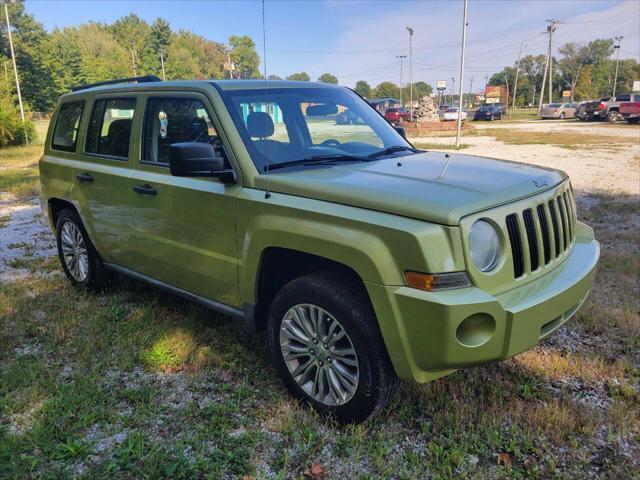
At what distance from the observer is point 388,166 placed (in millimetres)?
3338

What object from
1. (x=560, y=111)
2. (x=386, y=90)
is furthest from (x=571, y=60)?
(x=560, y=111)

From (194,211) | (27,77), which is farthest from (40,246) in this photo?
(27,77)

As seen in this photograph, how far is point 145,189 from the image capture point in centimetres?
391

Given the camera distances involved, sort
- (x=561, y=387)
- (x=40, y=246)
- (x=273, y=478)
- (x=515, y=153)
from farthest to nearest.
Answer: (x=515, y=153) → (x=40, y=246) → (x=561, y=387) → (x=273, y=478)

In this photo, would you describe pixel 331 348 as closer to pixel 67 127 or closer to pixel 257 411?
pixel 257 411

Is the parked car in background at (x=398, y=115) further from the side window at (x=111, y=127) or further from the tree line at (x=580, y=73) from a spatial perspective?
the tree line at (x=580, y=73)

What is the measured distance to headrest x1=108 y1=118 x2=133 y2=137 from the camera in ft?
13.8

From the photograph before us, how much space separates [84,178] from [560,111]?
1994 inches

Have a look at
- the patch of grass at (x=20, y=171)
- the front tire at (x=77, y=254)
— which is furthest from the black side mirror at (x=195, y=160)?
the patch of grass at (x=20, y=171)

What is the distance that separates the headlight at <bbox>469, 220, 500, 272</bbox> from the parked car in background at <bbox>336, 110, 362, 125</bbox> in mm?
1841

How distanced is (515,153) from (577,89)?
75.6 m

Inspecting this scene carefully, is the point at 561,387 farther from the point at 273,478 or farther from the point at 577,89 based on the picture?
the point at 577,89

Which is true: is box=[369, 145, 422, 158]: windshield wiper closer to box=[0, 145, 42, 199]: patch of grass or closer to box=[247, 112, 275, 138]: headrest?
box=[247, 112, 275, 138]: headrest

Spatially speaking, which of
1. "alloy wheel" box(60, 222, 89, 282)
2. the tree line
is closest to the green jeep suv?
"alloy wheel" box(60, 222, 89, 282)
